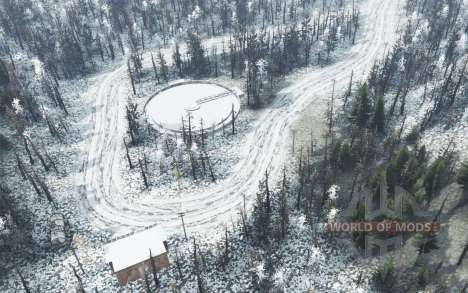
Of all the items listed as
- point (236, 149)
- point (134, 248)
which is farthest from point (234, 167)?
point (134, 248)

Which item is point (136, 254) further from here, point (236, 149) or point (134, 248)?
point (236, 149)

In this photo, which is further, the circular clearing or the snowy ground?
the circular clearing

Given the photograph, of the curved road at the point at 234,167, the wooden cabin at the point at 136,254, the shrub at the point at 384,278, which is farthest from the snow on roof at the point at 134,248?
the shrub at the point at 384,278

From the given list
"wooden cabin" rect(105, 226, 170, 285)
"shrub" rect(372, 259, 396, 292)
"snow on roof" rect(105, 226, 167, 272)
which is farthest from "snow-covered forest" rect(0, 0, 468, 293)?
"snow on roof" rect(105, 226, 167, 272)

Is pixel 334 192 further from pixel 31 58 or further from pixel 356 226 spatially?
pixel 31 58

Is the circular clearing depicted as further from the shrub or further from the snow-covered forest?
the shrub

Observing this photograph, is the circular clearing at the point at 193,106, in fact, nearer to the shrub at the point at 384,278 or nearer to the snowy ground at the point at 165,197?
the snowy ground at the point at 165,197
